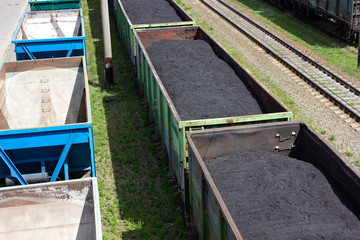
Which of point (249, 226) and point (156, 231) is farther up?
point (249, 226)

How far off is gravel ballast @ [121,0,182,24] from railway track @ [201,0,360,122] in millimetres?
4054

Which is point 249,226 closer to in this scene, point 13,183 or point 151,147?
point 13,183

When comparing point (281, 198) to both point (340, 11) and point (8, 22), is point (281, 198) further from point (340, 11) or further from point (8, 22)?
point (8, 22)

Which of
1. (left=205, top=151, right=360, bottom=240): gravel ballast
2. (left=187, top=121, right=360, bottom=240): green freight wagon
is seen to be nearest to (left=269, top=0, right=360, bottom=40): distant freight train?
(left=187, top=121, right=360, bottom=240): green freight wagon

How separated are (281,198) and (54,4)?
1673 centimetres

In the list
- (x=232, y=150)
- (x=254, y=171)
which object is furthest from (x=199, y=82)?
(x=254, y=171)

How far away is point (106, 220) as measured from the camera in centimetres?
904

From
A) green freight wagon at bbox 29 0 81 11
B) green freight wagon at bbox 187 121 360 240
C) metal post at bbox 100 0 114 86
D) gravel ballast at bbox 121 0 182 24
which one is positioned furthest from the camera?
green freight wagon at bbox 29 0 81 11

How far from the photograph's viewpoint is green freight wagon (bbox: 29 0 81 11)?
65.4 ft

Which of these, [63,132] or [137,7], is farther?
[137,7]

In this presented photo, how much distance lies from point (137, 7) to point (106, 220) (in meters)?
12.0

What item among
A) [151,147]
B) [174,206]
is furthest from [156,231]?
[151,147]

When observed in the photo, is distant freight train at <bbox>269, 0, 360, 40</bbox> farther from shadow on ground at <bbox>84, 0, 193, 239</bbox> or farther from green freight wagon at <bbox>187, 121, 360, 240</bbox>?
green freight wagon at <bbox>187, 121, 360, 240</bbox>

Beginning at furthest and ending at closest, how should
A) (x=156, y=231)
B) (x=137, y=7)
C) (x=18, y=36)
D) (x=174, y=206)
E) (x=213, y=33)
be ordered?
(x=213, y=33), (x=137, y=7), (x=18, y=36), (x=174, y=206), (x=156, y=231)
